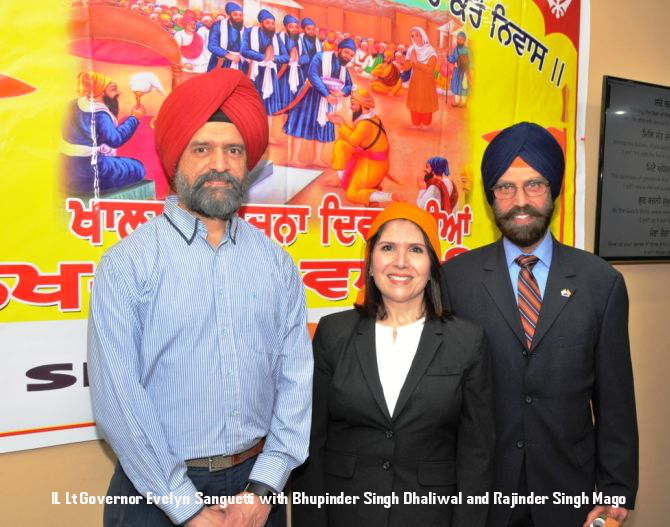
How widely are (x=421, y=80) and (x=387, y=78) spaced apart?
→ 0.17 m

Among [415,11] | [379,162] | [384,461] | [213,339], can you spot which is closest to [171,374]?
[213,339]

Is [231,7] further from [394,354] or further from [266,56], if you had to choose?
[394,354]

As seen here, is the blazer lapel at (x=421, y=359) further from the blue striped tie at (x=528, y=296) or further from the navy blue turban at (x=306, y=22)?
the navy blue turban at (x=306, y=22)

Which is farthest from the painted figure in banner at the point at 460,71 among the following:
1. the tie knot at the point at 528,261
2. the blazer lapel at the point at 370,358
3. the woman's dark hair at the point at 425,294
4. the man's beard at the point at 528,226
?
the blazer lapel at the point at 370,358

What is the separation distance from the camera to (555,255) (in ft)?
5.94

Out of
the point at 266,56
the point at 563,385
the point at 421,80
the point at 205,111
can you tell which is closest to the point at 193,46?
the point at 266,56

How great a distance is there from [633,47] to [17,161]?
2.74m

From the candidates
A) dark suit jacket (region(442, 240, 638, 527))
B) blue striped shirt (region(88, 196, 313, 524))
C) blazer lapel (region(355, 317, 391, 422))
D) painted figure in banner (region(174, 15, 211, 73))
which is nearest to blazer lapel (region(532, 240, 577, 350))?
dark suit jacket (region(442, 240, 638, 527))

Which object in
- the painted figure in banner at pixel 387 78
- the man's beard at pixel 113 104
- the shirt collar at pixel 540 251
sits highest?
the painted figure in banner at pixel 387 78

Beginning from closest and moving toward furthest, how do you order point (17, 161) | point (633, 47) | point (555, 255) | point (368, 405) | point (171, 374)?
point (171, 374) → point (368, 405) → point (17, 161) → point (555, 255) → point (633, 47)

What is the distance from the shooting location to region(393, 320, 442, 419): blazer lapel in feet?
5.09

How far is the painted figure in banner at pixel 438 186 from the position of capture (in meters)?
2.35

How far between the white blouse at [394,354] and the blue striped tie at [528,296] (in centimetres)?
32

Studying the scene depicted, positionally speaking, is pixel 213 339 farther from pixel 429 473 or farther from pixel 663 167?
pixel 663 167
